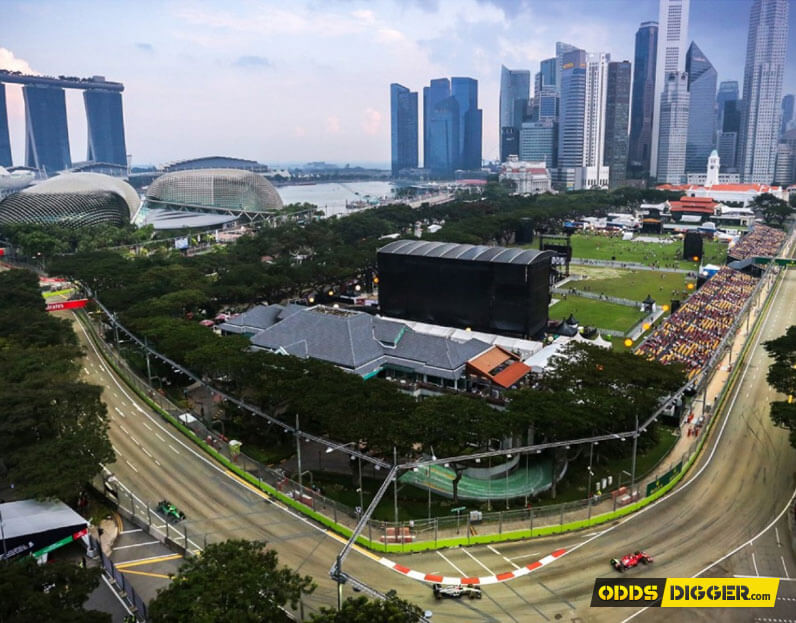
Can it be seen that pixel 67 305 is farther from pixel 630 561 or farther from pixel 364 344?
pixel 630 561

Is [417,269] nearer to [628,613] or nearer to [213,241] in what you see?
[628,613]

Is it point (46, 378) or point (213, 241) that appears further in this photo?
point (213, 241)

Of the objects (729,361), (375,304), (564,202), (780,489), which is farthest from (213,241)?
(780,489)

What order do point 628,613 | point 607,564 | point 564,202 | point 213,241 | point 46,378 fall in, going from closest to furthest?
point 628,613 < point 607,564 < point 46,378 < point 213,241 < point 564,202

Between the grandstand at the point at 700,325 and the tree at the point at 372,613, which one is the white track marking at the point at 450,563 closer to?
the tree at the point at 372,613

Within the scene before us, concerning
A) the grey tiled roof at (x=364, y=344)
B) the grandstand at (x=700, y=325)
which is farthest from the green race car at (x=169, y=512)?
the grandstand at (x=700, y=325)

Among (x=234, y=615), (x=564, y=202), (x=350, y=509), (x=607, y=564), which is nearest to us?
(x=234, y=615)

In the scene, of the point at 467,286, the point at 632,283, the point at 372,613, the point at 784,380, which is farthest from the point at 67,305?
the point at 632,283
